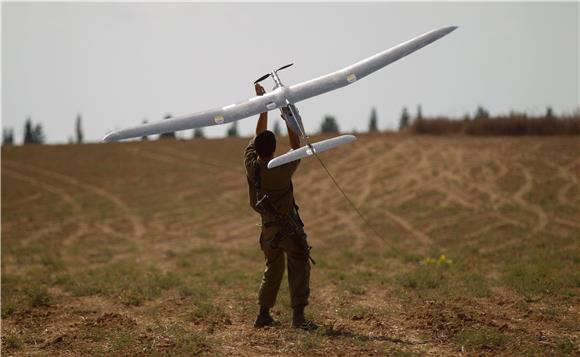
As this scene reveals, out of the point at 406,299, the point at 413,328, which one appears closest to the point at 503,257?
the point at 406,299

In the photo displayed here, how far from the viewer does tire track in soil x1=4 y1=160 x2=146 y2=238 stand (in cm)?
1902

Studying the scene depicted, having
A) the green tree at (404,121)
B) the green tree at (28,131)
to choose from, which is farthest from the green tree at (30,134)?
the green tree at (404,121)

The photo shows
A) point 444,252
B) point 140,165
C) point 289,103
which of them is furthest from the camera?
point 140,165

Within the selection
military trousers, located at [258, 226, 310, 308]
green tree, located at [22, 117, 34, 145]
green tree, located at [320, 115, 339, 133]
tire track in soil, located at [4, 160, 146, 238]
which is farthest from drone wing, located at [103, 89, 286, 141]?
green tree, located at [22, 117, 34, 145]

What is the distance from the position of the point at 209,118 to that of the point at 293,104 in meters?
1.15

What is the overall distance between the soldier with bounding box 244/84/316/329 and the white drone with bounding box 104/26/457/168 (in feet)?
0.69

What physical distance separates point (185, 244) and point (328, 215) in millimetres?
6041

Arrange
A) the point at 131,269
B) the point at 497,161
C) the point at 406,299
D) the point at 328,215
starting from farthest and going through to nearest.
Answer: the point at 497,161, the point at 328,215, the point at 131,269, the point at 406,299

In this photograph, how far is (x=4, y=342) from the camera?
6.85 m

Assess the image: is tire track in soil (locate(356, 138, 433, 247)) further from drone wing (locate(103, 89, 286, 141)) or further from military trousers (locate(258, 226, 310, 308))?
drone wing (locate(103, 89, 286, 141))

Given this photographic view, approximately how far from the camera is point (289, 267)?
23.1ft

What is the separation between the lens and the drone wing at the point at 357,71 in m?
6.82

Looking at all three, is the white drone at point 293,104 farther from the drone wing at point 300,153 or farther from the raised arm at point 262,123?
the raised arm at point 262,123

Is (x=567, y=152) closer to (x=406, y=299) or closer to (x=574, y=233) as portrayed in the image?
(x=574, y=233)
